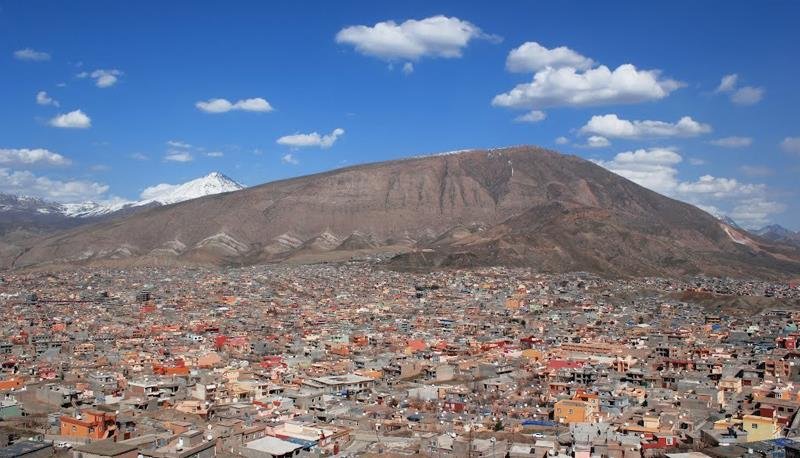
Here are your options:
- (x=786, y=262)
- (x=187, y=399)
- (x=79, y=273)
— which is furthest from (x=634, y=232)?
(x=187, y=399)

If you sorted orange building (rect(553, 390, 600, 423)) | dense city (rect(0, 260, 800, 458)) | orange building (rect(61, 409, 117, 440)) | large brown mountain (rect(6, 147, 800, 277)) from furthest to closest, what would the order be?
1. large brown mountain (rect(6, 147, 800, 277))
2. orange building (rect(553, 390, 600, 423))
3. orange building (rect(61, 409, 117, 440))
4. dense city (rect(0, 260, 800, 458))

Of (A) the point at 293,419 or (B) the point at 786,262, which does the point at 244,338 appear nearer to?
(A) the point at 293,419

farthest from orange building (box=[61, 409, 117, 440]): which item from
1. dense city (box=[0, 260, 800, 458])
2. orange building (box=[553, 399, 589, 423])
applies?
orange building (box=[553, 399, 589, 423])

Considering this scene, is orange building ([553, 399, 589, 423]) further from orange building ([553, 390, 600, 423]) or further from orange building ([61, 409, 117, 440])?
orange building ([61, 409, 117, 440])

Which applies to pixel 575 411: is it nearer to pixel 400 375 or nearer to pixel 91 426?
pixel 400 375

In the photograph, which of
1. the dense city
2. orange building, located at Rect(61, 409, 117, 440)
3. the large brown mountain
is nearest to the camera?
the dense city

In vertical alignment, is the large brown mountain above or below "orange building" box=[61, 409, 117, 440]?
above

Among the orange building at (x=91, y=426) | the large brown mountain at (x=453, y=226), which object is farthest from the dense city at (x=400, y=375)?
the large brown mountain at (x=453, y=226)

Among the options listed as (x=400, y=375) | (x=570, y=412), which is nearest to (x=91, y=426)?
(x=570, y=412)

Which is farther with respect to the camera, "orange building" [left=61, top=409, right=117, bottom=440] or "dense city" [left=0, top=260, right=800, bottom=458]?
"orange building" [left=61, top=409, right=117, bottom=440]
